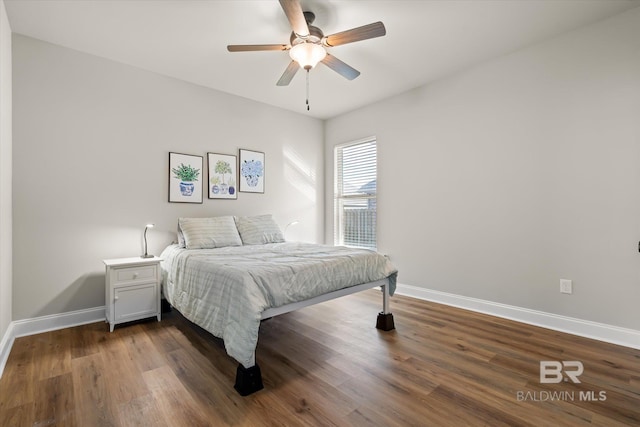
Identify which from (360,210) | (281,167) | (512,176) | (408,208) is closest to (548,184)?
(512,176)

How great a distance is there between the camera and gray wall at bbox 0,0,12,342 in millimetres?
2182

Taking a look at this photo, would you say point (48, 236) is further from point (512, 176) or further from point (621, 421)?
point (512, 176)

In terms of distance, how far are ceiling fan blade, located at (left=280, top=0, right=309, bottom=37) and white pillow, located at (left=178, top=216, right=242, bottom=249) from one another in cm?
218

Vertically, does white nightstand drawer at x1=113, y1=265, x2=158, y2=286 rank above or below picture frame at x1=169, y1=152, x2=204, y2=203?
below

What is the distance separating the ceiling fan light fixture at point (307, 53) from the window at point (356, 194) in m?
2.17

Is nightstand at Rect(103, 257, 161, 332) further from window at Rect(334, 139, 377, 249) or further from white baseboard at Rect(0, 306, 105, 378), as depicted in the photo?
window at Rect(334, 139, 377, 249)

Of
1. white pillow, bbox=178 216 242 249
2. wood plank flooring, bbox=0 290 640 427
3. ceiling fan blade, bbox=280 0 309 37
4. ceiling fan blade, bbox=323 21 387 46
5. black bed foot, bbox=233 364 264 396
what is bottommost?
wood plank flooring, bbox=0 290 640 427

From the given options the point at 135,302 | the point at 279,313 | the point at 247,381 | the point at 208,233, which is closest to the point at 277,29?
the point at 208,233

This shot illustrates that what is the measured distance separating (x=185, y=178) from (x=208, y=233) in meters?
0.81

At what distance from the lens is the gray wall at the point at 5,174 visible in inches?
85.9

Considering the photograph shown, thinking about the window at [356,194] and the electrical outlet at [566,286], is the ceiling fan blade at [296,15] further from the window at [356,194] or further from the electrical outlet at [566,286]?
the electrical outlet at [566,286]

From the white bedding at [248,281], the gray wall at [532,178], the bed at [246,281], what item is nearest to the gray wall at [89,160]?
the bed at [246,281]

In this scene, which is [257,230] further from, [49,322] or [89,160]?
[49,322]

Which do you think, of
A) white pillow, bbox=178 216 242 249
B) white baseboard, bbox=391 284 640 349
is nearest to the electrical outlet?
white baseboard, bbox=391 284 640 349
